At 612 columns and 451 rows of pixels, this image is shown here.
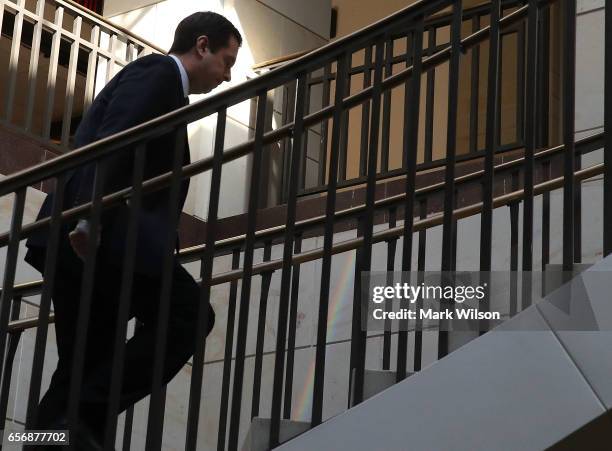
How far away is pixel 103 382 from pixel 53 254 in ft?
1.34

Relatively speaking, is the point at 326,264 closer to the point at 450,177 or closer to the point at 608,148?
the point at 450,177

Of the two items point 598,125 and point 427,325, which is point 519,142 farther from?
point 427,325

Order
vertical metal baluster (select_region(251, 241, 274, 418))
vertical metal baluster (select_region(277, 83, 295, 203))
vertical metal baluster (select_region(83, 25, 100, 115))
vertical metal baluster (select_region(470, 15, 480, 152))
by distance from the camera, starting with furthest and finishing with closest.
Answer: vertical metal baluster (select_region(277, 83, 295, 203)) < vertical metal baluster (select_region(83, 25, 100, 115)) < vertical metal baluster (select_region(470, 15, 480, 152)) < vertical metal baluster (select_region(251, 241, 274, 418))

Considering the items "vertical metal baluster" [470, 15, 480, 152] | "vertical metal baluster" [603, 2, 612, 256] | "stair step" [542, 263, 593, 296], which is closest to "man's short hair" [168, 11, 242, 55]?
"vertical metal baluster" [603, 2, 612, 256]

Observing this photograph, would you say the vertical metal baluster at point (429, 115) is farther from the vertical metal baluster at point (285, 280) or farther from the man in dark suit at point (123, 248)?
the vertical metal baluster at point (285, 280)

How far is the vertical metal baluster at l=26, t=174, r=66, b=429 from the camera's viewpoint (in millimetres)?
3799

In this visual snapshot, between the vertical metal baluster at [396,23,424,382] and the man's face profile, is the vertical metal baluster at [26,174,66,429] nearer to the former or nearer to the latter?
the man's face profile

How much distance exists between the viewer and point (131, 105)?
4.04 m

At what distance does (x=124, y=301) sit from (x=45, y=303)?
0.27m

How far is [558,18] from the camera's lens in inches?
314

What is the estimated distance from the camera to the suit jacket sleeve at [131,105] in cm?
402

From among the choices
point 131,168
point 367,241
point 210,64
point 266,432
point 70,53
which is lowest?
point 266,432

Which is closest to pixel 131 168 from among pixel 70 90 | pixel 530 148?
pixel 530 148

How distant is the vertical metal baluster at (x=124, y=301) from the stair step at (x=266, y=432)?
397 mm
